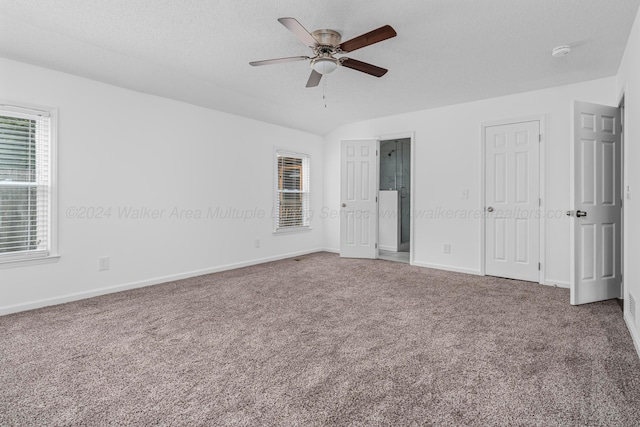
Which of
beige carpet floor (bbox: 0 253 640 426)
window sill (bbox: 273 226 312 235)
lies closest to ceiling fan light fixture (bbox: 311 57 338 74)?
beige carpet floor (bbox: 0 253 640 426)

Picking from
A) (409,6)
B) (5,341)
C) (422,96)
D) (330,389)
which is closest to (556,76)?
(422,96)

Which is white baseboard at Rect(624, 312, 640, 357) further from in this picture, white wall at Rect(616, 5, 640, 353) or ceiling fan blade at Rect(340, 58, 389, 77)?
ceiling fan blade at Rect(340, 58, 389, 77)

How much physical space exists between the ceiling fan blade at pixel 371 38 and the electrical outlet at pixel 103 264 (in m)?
3.33

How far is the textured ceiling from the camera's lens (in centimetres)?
238

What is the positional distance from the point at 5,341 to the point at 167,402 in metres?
1.72

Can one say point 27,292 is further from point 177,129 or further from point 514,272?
point 514,272

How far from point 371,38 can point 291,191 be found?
3815 millimetres

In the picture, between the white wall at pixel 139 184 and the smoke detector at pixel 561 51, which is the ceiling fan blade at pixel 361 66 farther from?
the white wall at pixel 139 184

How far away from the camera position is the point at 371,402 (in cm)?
165

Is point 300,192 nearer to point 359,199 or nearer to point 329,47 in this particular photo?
point 359,199

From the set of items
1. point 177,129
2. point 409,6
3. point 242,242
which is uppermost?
point 409,6

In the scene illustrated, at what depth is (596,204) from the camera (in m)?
3.23

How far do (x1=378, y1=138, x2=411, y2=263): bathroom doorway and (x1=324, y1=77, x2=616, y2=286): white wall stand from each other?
1224 millimetres

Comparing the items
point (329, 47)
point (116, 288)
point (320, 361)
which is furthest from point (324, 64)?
point (116, 288)
